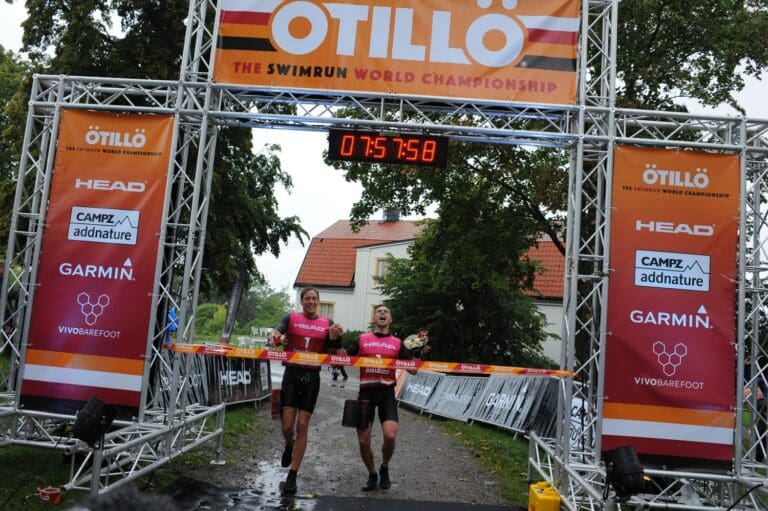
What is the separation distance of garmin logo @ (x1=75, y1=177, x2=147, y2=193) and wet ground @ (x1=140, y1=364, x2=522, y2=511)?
3572mm

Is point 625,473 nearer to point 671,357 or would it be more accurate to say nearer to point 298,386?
point 671,357

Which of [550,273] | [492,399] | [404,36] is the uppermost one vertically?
[550,273]

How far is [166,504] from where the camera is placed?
65.8 inches

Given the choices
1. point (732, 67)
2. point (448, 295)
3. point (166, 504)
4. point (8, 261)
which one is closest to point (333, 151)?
point (8, 261)

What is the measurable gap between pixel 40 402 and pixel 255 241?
14589 millimetres

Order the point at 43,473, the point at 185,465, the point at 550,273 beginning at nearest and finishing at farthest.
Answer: the point at 43,473 < the point at 185,465 < the point at 550,273

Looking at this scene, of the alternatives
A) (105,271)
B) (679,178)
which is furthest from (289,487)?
(679,178)

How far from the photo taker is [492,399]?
596 inches

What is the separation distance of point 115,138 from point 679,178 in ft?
22.8

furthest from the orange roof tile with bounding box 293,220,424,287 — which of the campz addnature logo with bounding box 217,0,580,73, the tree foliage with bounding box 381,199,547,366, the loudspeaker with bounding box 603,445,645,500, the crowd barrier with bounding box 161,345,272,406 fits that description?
the loudspeaker with bounding box 603,445,645,500

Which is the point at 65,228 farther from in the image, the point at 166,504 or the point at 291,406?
the point at 166,504

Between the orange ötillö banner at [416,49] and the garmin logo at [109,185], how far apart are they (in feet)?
5.53

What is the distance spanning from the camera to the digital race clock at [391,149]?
823 cm

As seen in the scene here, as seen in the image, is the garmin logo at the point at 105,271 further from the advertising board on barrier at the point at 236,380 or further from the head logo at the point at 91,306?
the advertising board on barrier at the point at 236,380
